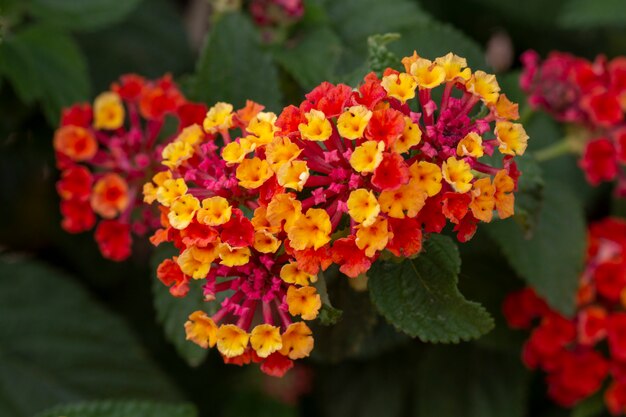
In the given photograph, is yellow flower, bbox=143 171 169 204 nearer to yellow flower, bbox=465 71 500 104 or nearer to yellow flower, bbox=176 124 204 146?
yellow flower, bbox=176 124 204 146

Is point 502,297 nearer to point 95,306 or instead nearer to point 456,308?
point 456,308

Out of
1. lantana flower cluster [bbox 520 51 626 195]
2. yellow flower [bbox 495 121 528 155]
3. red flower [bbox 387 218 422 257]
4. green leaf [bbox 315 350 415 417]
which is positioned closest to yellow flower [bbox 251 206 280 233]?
red flower [bbox 387 218 422 257]

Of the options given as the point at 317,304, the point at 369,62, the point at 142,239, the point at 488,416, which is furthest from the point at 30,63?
the point at 488,416

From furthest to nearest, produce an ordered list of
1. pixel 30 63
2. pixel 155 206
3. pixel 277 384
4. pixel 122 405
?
pixel 277 384
pixel 30 63
pixel 155 206
pixel 122 405

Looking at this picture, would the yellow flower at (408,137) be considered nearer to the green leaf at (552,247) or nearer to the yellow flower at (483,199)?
the yellow flower at (483,199)

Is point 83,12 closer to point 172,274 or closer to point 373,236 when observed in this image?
point 172,274

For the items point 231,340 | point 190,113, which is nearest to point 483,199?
point 231,340
